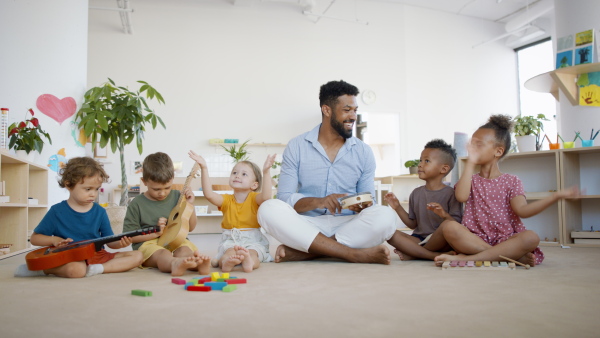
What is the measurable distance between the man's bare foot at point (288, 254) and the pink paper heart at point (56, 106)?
10.6 feet

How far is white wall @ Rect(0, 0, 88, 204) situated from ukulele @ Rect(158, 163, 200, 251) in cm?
262

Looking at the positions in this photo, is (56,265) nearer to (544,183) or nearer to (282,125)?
(544,183)

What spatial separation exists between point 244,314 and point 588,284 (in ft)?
3.92

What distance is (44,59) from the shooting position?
467cm

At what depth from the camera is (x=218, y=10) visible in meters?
8.60

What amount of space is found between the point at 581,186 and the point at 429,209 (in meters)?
2.05

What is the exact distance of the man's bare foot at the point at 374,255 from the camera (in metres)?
2.34

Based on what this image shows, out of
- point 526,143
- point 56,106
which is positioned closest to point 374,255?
point 526,143

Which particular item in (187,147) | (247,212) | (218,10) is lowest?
(247,212)

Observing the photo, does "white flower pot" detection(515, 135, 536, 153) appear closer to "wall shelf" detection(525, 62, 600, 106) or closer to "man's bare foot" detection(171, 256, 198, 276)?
"wall shelf" detection(525, 62, 600, 106)

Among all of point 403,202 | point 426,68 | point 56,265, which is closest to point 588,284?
point 56,265

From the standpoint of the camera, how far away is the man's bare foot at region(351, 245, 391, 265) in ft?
7.68

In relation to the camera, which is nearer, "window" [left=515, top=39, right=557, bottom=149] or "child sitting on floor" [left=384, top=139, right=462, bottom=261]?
"child sitting on floor" [left=384, top=139, right=462, bottom=261]

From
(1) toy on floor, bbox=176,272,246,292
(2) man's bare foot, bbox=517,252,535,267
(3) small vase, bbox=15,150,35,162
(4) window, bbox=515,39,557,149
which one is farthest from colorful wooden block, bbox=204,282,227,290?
(4) window, bbox=515,39,557,149
